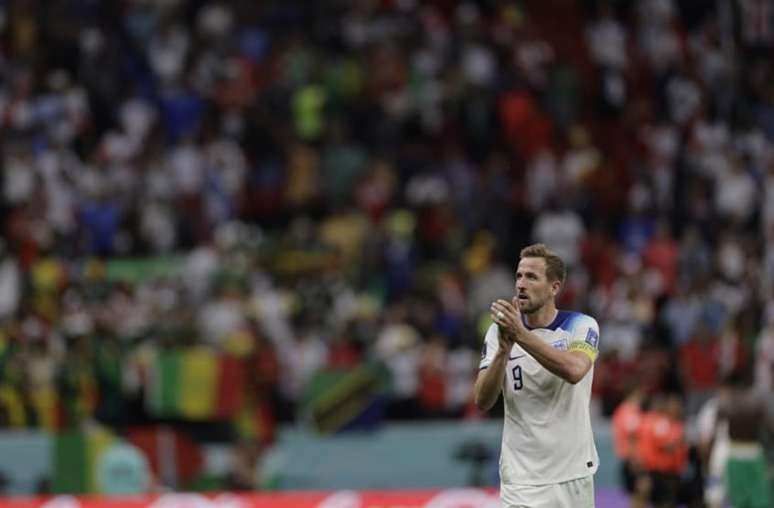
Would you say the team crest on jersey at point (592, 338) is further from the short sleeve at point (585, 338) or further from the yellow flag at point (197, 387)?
the yellow flag at point (197, 387)

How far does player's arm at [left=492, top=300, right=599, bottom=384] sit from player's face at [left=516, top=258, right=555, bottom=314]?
109mm

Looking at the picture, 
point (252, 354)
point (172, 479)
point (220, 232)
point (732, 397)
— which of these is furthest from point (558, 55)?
point (732, 397)

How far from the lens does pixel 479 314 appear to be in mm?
19750

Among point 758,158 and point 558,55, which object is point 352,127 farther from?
point 758,158

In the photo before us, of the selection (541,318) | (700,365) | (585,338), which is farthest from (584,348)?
(700,365)

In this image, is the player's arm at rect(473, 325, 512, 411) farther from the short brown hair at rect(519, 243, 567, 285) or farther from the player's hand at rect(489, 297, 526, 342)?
the short brown hair at rect(519, 243, 567, 285)

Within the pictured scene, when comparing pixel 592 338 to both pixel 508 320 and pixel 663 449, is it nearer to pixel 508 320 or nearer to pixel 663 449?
pixel 508 320

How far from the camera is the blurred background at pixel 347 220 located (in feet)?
58.0

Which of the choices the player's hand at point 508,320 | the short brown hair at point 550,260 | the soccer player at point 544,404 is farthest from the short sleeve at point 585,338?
the player's hand at point 508,320

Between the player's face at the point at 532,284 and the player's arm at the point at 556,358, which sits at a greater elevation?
the player's face at the point at 532,284

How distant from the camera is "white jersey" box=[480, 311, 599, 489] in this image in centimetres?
909

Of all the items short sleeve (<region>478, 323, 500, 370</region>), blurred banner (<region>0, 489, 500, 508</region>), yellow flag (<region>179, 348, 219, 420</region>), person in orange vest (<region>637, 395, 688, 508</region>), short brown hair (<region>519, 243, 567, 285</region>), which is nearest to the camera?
short sleeve (<region>478, 323, 500, 370</region>)

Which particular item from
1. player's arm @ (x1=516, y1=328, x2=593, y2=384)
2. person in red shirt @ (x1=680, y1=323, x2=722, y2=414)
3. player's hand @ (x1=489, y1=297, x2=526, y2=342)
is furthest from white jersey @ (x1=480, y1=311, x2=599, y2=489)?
person in red shirt @ (x1=680, y1=323, x2=722, y2=414)

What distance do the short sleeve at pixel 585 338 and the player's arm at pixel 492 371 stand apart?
0.37 m
